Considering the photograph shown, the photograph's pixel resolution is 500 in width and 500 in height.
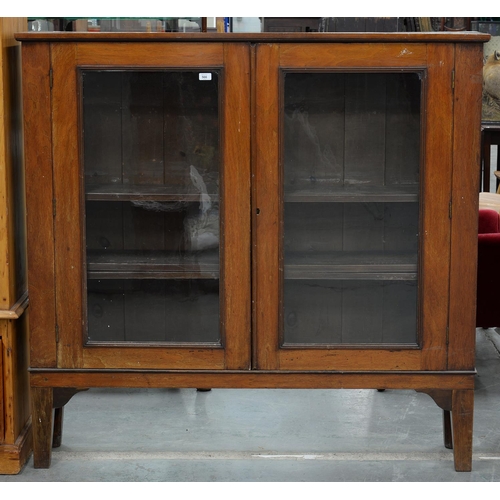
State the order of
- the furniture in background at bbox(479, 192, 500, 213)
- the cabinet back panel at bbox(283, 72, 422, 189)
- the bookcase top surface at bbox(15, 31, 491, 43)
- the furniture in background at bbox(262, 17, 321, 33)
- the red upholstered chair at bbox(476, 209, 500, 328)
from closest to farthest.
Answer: the bookcase top surface at bbox(15, 31, 491, 43) → the cabinet back panel at bbox(283, 72, 422, 189) → the red upholstered chair at bbox(476, 209, 500, 328) → the furniture in background at bbox(479, 192, 500, 213) → the furniture in background at bbox(262, 17, 321, 33)

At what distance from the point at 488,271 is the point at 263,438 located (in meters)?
1.31

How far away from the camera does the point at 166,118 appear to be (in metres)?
2.88

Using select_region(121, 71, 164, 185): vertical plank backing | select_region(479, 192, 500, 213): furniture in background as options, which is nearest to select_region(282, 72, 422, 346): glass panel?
select_region(121, 71, 164, 185): vertical plank backing

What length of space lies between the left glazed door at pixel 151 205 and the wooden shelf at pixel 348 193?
0.18m

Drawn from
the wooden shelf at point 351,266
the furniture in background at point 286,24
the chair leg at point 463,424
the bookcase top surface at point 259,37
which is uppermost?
the furniture in background at point 286,24

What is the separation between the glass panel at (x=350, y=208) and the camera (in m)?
2.82

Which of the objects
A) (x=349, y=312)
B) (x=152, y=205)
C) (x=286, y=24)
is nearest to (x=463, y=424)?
(x=349, y=312)

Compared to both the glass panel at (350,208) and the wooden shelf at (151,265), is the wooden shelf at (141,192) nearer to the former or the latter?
the wooden shelf at (151,265)

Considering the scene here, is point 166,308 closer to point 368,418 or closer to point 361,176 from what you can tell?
point 361,176

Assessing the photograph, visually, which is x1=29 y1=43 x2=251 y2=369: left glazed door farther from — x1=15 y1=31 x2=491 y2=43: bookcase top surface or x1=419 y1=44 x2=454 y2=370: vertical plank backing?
x1=419 y1=44 x2=454 y2=370: vertical plank backing

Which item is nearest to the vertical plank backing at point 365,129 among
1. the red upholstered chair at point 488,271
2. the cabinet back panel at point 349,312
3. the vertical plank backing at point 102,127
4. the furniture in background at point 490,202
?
the cabinet back panel at point 349,312

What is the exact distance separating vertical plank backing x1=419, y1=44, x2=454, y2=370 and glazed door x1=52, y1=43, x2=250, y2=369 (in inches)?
22.6

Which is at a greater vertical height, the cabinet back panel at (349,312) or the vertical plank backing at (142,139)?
the vertical plank backing at (142,139)

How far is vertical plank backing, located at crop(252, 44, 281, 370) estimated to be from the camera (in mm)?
2744
